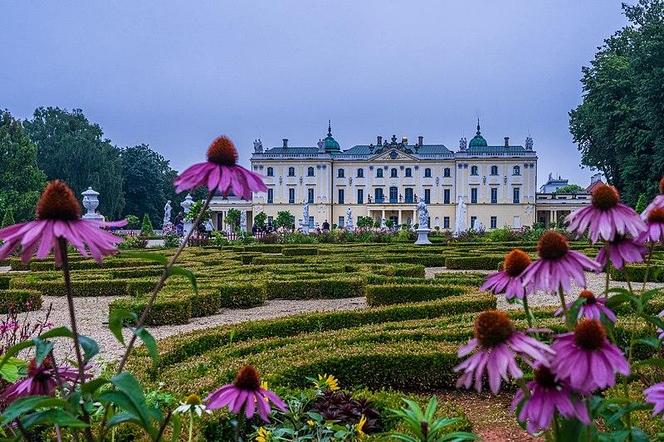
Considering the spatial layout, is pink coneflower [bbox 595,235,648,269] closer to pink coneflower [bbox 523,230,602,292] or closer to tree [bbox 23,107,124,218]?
pink coneflower [bbox 523,230,602,292]

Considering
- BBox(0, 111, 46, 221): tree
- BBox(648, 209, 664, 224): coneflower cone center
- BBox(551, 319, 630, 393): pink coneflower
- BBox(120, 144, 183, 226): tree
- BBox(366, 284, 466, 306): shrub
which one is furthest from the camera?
BBox(120, 144, 183, 226): tree

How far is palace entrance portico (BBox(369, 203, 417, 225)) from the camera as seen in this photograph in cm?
5655

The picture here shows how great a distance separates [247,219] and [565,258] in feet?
192

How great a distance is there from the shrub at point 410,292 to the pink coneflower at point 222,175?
7.47 meters

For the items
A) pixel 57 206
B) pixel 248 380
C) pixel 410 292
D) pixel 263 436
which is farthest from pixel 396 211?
pixel 57 206

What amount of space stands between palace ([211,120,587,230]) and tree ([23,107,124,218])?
1066 cm

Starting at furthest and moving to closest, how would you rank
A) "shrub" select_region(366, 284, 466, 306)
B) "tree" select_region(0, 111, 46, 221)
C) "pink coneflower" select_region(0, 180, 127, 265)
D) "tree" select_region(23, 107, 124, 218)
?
1. "tree" select_region(23, 107, 124, 218)
2. "tree" select_region(0, 111, 46, 221)
3. "shrub" select_region(366, 284, 466, 306)
4. "pink coneflower" select_region(0, 180, 127, 265)

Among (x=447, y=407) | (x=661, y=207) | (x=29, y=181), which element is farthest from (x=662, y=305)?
(x=29, y=181)

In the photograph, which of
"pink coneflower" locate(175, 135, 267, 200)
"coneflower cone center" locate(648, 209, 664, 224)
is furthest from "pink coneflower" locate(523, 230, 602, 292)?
"pink coneflower" locate(175, 135, 267, 200)

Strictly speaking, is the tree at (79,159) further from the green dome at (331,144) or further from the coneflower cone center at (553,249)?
the coneflower cone center at (553,249)

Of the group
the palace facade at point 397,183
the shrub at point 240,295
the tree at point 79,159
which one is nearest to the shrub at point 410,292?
the shrub at point 240,295

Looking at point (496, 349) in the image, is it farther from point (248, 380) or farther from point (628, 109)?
point (628, 109)

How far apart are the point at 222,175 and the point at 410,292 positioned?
25.0ft

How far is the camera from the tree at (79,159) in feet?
151
